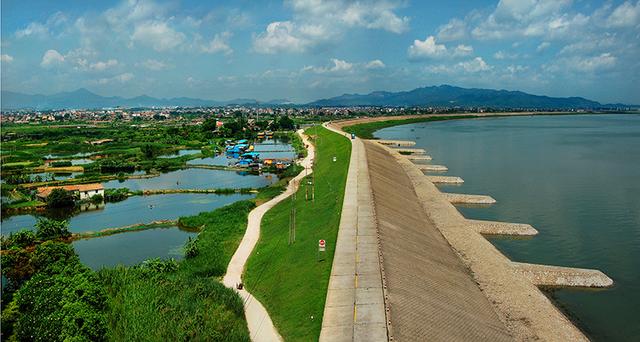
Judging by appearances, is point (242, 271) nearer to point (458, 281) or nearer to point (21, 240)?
point (458, 281)

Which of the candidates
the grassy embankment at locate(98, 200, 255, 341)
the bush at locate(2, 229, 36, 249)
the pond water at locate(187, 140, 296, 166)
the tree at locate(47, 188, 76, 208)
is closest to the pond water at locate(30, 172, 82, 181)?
the tree at locate(47, 188, 76, 208)

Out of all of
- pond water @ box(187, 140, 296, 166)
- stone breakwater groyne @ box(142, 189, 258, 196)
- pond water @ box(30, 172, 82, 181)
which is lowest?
pond water @ box(30, 172, 82, 181)

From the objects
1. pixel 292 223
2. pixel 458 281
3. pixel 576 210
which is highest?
pixel 292 223

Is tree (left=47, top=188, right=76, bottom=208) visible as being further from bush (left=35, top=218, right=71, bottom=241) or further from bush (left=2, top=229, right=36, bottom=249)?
bush (left=2, top=229, right=36, bottom=249)

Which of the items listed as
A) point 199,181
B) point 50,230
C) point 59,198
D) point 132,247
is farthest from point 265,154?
point 50,230

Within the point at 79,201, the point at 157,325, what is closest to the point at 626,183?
the point at 157,325

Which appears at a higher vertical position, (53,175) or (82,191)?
(82,191)

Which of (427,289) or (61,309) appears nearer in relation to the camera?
(61,309)
